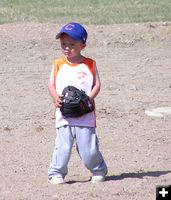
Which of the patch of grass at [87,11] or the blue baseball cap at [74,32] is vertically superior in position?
the patch of grass at [87,11]

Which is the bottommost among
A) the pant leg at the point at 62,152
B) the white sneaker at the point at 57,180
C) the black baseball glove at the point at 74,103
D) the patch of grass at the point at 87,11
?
the white sneaker at the point at 57,180

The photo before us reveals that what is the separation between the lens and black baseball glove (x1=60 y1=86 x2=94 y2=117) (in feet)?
24.5

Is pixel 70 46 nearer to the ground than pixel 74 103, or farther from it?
farther from it

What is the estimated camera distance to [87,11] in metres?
20.3

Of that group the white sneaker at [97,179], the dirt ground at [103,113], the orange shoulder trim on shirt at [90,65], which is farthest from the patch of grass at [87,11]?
the white sneaker at [97,179]

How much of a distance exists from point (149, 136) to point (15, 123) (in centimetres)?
156

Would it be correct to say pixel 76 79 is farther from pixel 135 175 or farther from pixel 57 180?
pixel 135 175

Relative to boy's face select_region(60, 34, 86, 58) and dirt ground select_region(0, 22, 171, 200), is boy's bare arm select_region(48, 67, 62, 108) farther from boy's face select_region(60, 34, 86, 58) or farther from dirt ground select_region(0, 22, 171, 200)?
dirt ground select_region(0, 22, 171, 200)

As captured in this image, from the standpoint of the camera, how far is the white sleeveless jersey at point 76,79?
763cm

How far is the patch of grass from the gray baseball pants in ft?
33.9

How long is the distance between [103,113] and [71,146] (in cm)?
295

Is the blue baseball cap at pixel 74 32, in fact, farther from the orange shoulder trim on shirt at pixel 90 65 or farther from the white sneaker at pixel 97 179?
the white sneaker at pixel 97 179

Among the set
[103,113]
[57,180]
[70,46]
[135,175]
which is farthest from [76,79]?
[103,113]

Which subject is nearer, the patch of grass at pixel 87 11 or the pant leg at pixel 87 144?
the pant leg at pixel 87 144
